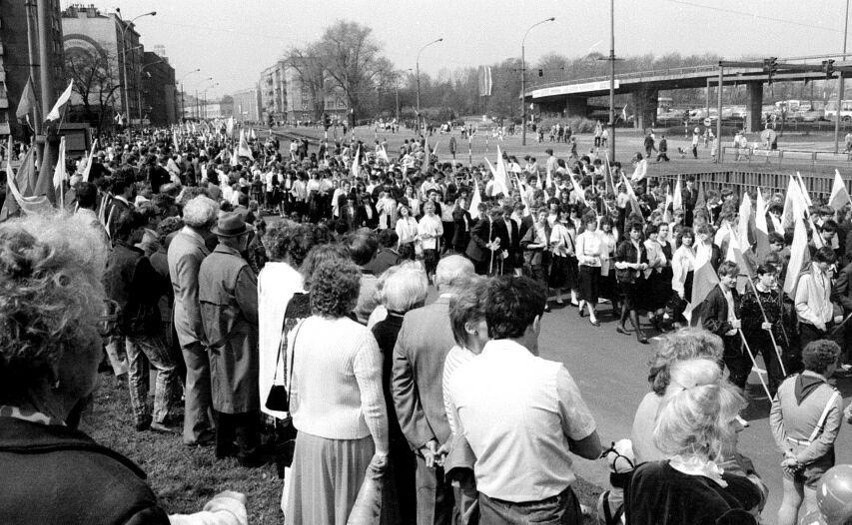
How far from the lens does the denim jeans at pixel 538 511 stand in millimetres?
3209

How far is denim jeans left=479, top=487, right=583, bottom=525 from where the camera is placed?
10.5 ft

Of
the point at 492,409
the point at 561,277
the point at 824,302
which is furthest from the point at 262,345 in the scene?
the point at 561,277

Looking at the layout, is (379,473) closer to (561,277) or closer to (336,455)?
(336,455)

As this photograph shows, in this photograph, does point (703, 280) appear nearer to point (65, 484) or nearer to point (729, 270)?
point (729, 270)

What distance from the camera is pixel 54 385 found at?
155cm

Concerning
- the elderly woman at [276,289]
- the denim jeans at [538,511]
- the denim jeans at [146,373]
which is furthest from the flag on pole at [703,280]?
the denim jeans at [538,511]

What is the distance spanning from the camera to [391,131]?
3236 inches

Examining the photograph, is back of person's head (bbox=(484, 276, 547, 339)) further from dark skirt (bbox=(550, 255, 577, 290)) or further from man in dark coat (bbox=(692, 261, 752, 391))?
dark skirt (bbox=(550, 255, 577, 290))

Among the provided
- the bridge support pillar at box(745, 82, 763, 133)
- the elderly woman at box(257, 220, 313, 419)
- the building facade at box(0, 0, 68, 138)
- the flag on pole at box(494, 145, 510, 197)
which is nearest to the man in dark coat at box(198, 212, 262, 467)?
the elderly woman at box(257, 220, 313, 419)

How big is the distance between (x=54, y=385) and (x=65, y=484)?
26 centimetres

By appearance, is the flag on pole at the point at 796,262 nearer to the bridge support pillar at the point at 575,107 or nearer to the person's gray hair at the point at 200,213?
the person's gray hair at the point at 200,213

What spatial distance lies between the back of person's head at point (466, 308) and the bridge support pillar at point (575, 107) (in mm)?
98541

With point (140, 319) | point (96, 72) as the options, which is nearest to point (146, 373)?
point (140, 319)

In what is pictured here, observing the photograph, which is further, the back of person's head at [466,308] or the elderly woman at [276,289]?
the elderly woman at [276,289]
